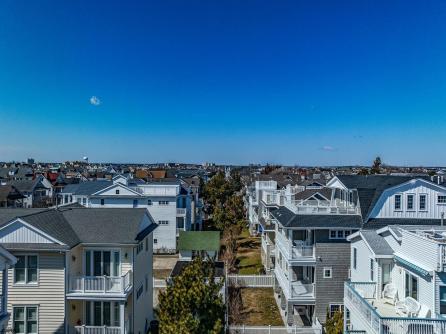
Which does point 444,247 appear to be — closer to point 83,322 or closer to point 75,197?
point 83,322

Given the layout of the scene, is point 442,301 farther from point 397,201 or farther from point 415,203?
point 415,203

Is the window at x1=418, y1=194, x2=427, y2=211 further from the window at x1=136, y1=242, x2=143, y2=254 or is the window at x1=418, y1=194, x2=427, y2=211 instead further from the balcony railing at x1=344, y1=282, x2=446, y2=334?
the window at x1=136, y1=242, x2=143, y2=254

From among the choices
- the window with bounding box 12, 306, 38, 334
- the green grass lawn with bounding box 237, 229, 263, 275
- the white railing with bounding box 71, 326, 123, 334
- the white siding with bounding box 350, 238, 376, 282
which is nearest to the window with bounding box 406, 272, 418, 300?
the white siding with bounding box 350, 238, 376, 282

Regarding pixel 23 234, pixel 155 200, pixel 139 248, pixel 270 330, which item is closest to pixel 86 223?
pixel 23 234

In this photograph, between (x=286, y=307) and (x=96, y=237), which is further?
(x=286, y=307)

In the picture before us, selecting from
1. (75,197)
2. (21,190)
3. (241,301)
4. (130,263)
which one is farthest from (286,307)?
(21,190)

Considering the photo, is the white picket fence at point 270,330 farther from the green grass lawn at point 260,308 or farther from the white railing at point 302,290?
the green grass lawn at point 260,308
